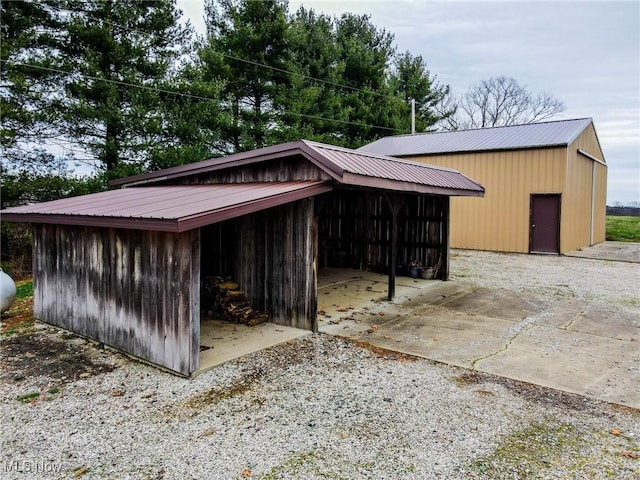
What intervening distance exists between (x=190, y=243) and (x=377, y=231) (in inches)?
269

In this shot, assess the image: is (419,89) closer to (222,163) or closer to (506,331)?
(222,163)

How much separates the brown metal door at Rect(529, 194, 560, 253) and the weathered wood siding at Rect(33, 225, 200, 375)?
12.3m

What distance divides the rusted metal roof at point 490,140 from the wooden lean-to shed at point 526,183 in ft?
0.10

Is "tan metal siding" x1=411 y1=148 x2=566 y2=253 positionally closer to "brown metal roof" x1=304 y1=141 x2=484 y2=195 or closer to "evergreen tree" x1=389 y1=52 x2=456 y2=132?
"brown metal roof" x1=304 y1=141 x2=484 y2=195

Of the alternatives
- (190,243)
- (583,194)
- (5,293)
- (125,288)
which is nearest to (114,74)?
(5,293)

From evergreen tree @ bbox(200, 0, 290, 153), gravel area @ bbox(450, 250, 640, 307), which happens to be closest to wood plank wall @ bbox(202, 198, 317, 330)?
gravel area @ bbox(450, 250, 640, 307)

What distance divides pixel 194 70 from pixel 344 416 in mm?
12861

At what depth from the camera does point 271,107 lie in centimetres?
1662

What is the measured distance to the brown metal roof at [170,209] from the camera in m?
4.05

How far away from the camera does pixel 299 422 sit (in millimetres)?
3402

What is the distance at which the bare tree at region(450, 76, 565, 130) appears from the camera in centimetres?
3247

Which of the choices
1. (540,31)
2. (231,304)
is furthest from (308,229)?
(540,31)

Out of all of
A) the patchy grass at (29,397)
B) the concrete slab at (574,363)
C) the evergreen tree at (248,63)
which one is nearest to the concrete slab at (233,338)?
the patchy grass at (29,397)

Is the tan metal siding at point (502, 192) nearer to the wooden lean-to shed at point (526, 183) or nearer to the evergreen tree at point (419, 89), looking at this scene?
the wooden lean-to shed at point (526, 183)
